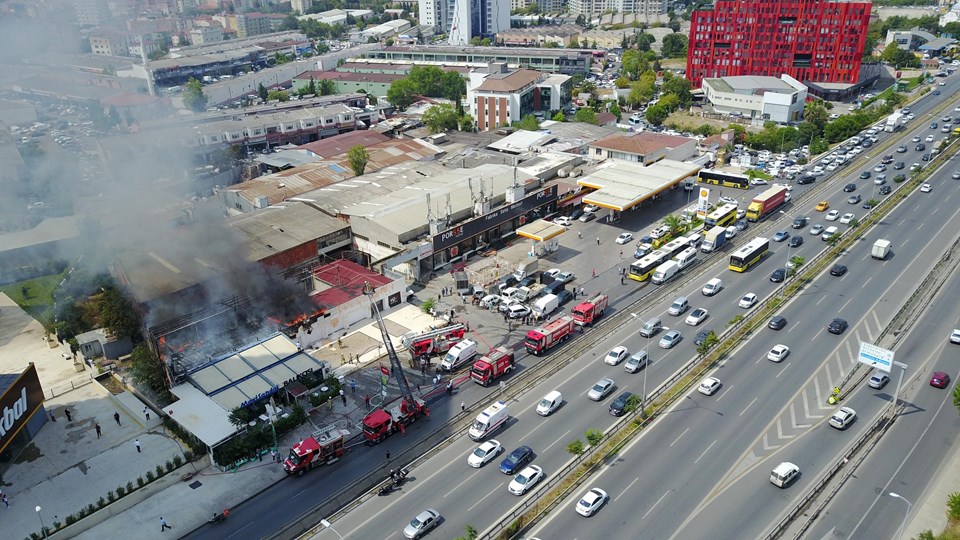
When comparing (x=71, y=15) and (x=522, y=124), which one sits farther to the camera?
(x=522, y=124)

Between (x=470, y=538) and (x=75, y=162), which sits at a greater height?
(x=75, y=162)

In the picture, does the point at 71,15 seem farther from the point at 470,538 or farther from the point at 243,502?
the point at 470,538

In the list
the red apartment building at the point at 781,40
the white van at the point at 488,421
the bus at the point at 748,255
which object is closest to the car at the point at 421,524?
the white van at the point at 488,421

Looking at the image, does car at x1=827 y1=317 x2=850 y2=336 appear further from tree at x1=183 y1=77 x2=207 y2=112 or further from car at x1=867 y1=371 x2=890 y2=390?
A: tree at x1=183 y1=77 x2=207 y2=112

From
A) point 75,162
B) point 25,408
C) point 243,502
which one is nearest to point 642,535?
point 243,502

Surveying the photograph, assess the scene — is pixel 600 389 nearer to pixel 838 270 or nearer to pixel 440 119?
pixel 838 270

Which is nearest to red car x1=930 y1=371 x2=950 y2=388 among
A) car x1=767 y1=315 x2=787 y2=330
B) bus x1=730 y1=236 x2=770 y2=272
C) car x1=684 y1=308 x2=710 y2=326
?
car x1=767 y1=315 x2=787 y2=330

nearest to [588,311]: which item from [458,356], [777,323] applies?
[458,356]
